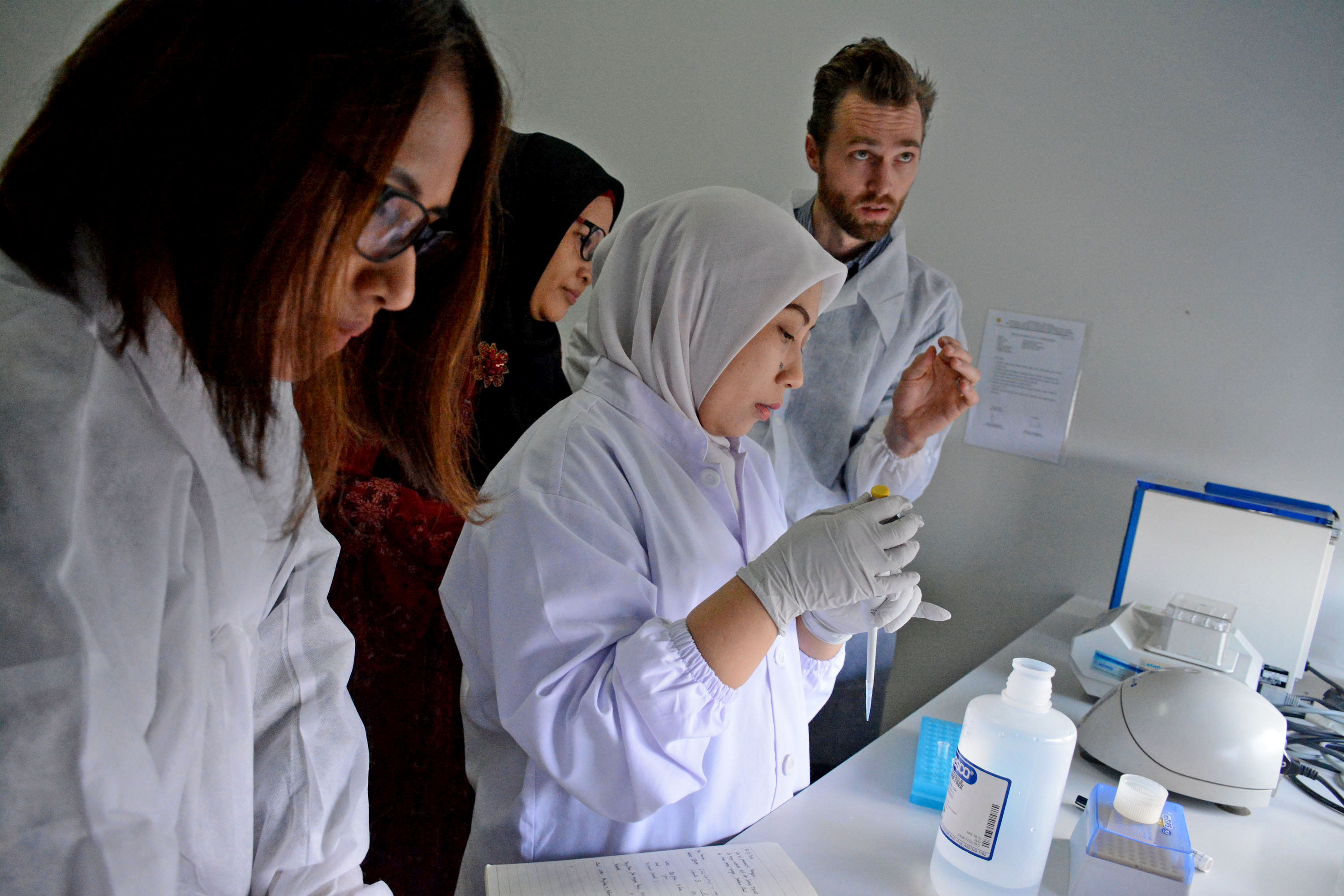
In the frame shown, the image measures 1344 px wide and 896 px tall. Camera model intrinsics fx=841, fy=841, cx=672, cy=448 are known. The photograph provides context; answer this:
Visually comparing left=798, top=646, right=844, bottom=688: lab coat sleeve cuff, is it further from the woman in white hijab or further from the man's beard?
the man's beard

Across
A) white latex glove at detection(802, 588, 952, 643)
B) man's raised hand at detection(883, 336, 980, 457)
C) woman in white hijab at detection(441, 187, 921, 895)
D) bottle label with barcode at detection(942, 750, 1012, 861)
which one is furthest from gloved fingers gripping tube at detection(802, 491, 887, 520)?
man's raised hand at detection(883, 336, 980, 457)

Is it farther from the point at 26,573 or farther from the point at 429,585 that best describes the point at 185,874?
the point at 429,585

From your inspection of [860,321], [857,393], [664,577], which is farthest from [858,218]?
[664,577]

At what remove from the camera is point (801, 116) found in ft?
6.59

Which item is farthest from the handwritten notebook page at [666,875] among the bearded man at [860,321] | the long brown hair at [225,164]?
the bearded man at [860,321]

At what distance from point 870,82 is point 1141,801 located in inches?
61.1

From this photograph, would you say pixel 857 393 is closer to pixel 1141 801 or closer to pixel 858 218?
pixel 858 218

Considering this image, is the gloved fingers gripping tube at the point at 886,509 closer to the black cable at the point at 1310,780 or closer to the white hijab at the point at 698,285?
the white hijab at the point at 698,285

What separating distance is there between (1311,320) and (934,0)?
1032mm

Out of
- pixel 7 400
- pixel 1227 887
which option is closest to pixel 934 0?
pixel 1227 887

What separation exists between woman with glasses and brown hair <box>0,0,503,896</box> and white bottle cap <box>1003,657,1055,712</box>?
0.70 meters

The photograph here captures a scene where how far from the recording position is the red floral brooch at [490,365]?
186 cm

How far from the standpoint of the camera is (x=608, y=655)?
3.32ft

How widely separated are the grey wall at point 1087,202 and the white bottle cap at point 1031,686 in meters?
1.17
